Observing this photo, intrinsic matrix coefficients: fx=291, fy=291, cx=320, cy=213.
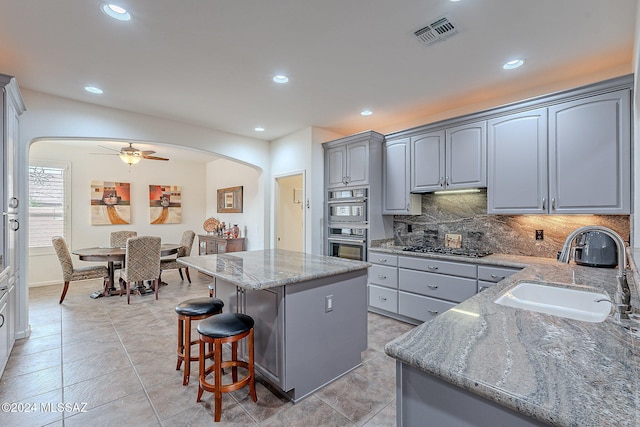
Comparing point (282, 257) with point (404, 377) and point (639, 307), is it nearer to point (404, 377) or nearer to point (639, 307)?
point (404, 377)

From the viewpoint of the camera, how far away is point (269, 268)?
2346 millimetres

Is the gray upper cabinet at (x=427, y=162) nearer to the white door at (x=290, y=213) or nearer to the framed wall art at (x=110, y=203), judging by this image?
the white door at (x=290, y=213)

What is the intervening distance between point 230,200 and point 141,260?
2.66 m

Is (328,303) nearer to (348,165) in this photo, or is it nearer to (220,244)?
(348,165)

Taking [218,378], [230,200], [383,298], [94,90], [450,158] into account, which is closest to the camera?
[218,378]

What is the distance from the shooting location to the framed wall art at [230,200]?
21.7 feet

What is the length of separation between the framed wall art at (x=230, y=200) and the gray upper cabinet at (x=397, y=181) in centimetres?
365

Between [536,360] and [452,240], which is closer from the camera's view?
[536,360]

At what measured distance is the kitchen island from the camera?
2.05 m

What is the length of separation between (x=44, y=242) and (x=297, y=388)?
6213 millimetres

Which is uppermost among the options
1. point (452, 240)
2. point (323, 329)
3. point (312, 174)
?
point (312, 174)

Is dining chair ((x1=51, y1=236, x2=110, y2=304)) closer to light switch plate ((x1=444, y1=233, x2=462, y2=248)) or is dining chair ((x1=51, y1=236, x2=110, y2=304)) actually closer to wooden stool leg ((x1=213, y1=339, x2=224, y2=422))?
wooden stool leg ((x1=213, y1=339, x2=224, y2=422))

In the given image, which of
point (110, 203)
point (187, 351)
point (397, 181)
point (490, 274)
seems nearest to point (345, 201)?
point (397, 181)

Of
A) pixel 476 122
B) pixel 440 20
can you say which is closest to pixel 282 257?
pixel 440 20
